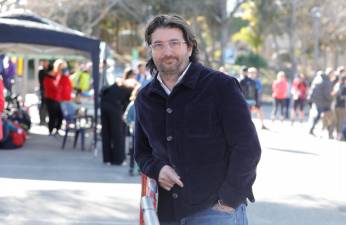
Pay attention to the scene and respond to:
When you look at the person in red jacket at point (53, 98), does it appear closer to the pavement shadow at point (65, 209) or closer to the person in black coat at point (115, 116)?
the person in black coat at point (115, 116)

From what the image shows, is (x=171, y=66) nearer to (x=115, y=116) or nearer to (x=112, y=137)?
(x=115, y=116)

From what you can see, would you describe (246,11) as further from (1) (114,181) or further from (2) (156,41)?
(2) (156,41)

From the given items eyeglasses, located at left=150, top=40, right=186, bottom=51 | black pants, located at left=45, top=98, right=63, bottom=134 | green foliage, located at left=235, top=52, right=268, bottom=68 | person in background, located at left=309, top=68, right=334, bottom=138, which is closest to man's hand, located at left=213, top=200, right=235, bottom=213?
eyeglasses, located at left=150, top=40, right=186, bottom=51

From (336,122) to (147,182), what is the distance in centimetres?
1556

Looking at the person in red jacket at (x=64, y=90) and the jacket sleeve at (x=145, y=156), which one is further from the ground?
the jacket sleeve at (x=145, y=156)

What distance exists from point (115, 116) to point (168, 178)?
914 cm

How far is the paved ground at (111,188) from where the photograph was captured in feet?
25.3

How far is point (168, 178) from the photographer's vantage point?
3.15 m

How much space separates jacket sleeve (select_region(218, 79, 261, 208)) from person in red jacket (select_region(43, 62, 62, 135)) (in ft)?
44.9

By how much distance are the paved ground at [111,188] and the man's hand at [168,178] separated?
168 inches

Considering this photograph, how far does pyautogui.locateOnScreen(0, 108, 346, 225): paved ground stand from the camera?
25.3ft

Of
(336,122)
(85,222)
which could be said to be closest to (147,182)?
(85,222)

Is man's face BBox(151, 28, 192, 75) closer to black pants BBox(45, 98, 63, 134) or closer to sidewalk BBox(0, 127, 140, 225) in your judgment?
sidewalk BBox(0, 127, 140, 225)

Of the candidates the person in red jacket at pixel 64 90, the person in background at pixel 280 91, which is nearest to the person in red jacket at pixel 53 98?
the person in red jacket at pixel 64 90
